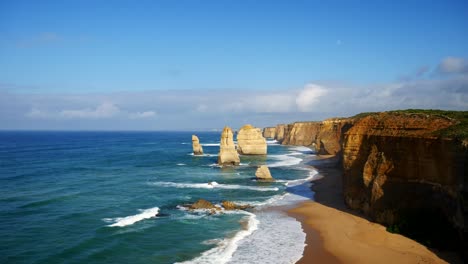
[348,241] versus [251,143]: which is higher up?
[251,143]

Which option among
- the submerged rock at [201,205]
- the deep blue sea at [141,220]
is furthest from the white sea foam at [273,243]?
the submerged rock at [201,205]

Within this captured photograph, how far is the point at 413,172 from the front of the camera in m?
25.8

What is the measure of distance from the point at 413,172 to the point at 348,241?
6.81 meters

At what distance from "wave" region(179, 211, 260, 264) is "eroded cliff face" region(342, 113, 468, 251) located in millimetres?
10181

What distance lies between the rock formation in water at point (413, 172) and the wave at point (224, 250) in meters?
10.3

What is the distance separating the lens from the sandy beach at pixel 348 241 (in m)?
22.2

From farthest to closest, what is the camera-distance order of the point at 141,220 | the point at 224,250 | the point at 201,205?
the point at 201,205, the point at 141,220, the point at 224,250

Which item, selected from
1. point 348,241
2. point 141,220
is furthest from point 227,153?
point 348,241

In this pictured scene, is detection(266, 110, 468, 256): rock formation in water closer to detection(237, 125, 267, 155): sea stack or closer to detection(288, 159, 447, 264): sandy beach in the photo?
detection(288, 159, 447, 264): sandy beach

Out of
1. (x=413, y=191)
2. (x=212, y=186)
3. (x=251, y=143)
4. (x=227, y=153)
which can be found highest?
(x=251, y=143)

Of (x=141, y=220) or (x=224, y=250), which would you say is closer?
(x=224, y=250)

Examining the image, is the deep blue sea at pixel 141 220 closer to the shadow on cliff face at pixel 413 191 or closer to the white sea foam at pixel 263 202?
the white sea foam at pixel 263 202

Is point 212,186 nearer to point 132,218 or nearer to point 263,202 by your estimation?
point 263,202

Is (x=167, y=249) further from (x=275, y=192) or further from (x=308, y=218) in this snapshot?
(x=275, y=192)
